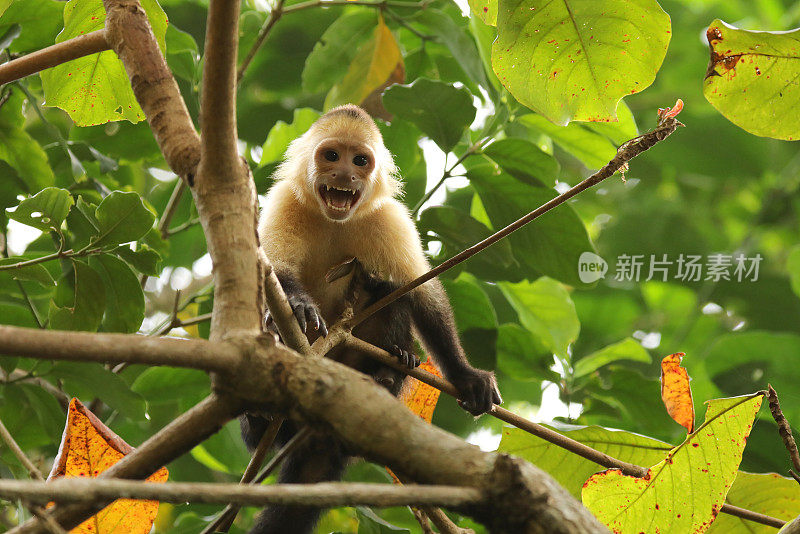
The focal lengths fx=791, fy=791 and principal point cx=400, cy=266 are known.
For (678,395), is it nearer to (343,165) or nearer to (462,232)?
(462,232)

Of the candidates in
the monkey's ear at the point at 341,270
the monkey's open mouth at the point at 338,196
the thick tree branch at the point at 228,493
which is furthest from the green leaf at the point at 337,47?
the thick tree branch at the point at 228,493

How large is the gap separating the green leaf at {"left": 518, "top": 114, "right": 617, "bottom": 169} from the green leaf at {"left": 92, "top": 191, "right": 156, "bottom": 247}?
4.18 feet

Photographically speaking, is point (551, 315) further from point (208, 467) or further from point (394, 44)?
point (208, 467)

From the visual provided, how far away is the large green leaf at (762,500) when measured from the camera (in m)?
1.70

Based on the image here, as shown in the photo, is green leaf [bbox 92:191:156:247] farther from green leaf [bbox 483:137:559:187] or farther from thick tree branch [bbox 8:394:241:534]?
green leaf [bbox 483:137:559:187]

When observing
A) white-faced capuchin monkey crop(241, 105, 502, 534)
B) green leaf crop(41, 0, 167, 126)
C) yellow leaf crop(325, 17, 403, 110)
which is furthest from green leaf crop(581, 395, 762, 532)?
yellow leaf crop(325, 17, 403, 110)

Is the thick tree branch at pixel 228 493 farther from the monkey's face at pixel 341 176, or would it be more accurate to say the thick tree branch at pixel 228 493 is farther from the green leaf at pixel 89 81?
the monkey's face at pixel 341 176

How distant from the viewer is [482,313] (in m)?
2.55

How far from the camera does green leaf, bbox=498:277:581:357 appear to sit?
2.59m

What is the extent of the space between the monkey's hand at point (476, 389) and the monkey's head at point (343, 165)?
25.5 inches

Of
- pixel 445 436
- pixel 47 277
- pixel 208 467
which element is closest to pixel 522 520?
pixel 445 436

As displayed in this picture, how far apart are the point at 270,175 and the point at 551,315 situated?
41.8 inches

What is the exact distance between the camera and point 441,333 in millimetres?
2406

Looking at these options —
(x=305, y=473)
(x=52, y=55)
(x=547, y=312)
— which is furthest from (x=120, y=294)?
(x=547, y=312)
